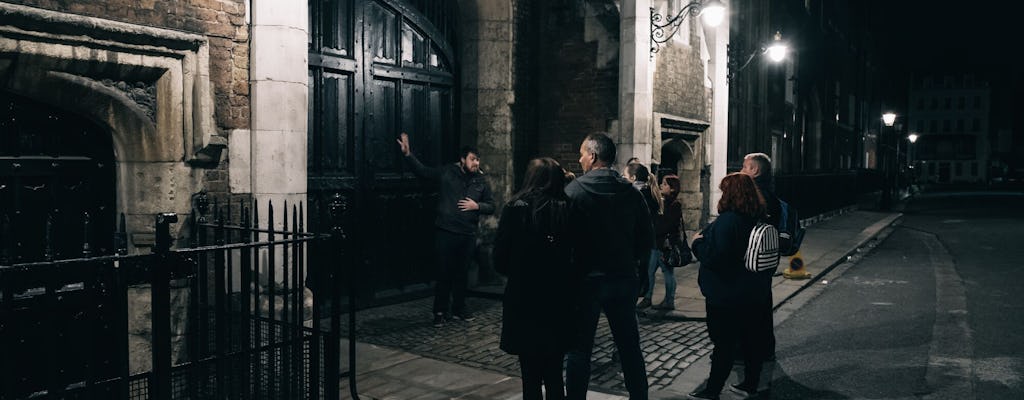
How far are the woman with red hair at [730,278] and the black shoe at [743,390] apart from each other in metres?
0.29

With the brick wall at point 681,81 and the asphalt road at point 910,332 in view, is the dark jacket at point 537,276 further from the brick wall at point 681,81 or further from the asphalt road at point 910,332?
the brick wall at point 681,81

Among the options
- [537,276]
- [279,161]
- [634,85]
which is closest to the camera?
[537,276]

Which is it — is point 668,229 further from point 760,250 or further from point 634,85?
point 634,85

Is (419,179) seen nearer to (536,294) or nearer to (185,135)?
(185,135)

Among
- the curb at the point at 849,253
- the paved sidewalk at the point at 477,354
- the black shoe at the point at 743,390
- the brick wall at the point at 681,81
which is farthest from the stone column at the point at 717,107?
the black shoe at the point at 743,390

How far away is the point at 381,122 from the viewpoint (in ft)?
27.5

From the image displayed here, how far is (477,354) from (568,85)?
5075 mm

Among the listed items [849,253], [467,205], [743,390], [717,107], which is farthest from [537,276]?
[849,253]

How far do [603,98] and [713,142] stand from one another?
142 inches

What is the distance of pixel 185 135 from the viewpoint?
221 inches

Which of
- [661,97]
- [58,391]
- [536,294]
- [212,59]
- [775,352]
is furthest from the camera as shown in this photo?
[661,97]

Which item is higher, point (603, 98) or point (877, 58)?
point (877, 58)

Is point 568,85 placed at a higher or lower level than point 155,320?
higher

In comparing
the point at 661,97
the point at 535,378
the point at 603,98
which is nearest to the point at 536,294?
the point at 535,378
